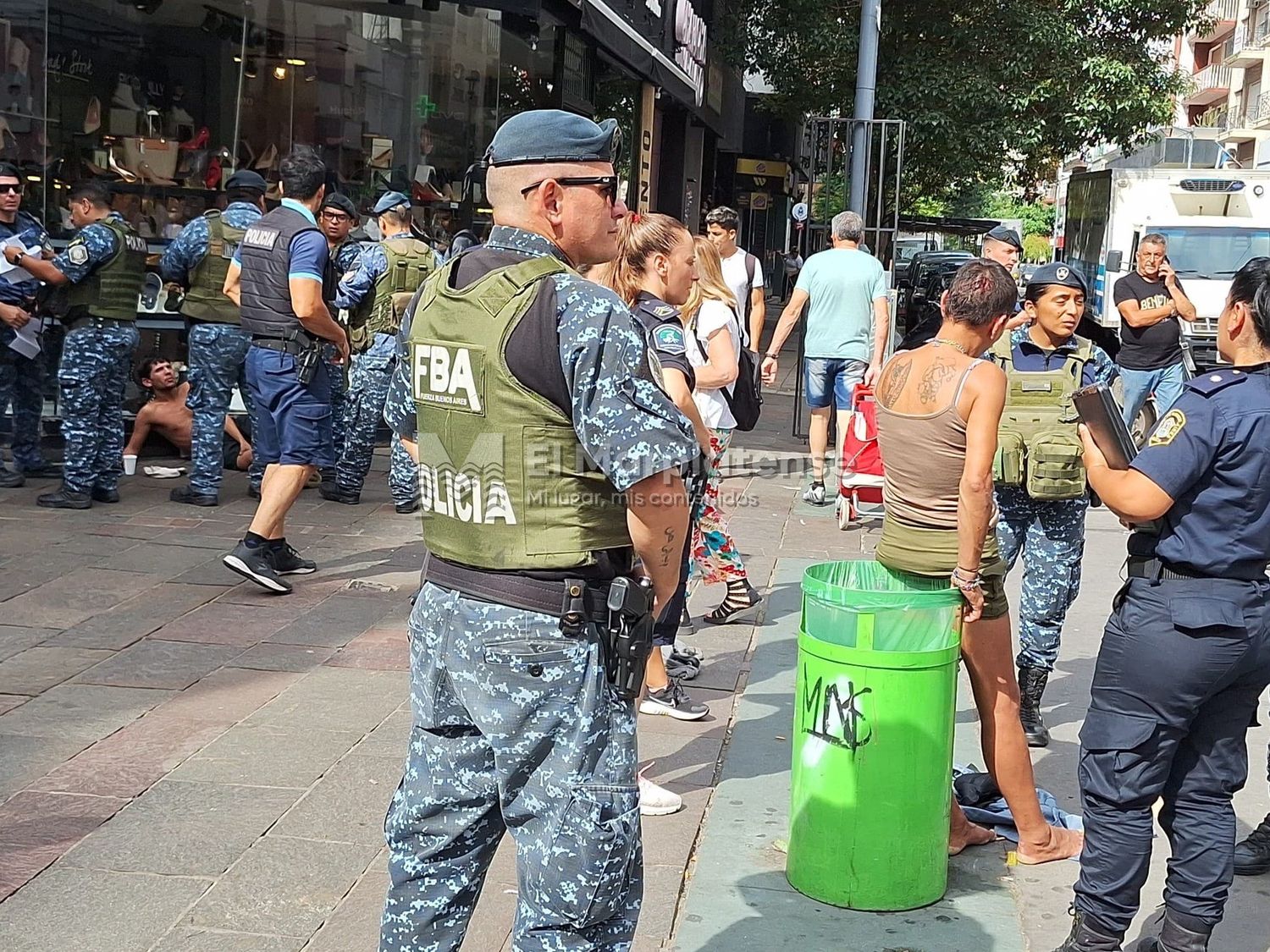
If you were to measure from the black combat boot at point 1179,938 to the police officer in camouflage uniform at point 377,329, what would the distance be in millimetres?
6116

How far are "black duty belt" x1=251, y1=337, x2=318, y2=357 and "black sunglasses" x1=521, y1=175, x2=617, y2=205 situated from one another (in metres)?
4.55

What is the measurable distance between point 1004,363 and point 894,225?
7.71 metres

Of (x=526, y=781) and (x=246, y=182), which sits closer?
(x=526, y=781)

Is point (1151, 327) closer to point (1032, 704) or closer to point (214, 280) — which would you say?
point (1032, 704)

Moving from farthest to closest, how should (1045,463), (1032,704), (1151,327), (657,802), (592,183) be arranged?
(1151,327) → (1032,704) → (1045,463) → (657,802) → (592,183)

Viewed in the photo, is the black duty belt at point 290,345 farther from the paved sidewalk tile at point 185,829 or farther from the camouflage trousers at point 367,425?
the paved sidewalk tile at point 185,829

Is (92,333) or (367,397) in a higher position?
(92,333)

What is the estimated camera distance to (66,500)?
8.55 m

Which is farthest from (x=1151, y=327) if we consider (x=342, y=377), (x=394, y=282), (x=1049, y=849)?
(x=1049, y=849)

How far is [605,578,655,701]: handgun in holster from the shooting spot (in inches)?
104

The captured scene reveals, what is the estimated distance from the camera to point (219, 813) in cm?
436

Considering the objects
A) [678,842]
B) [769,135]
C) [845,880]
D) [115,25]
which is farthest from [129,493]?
[769,135]

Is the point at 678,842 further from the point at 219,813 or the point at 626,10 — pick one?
the point at 626,10

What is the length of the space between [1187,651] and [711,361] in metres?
2.62
